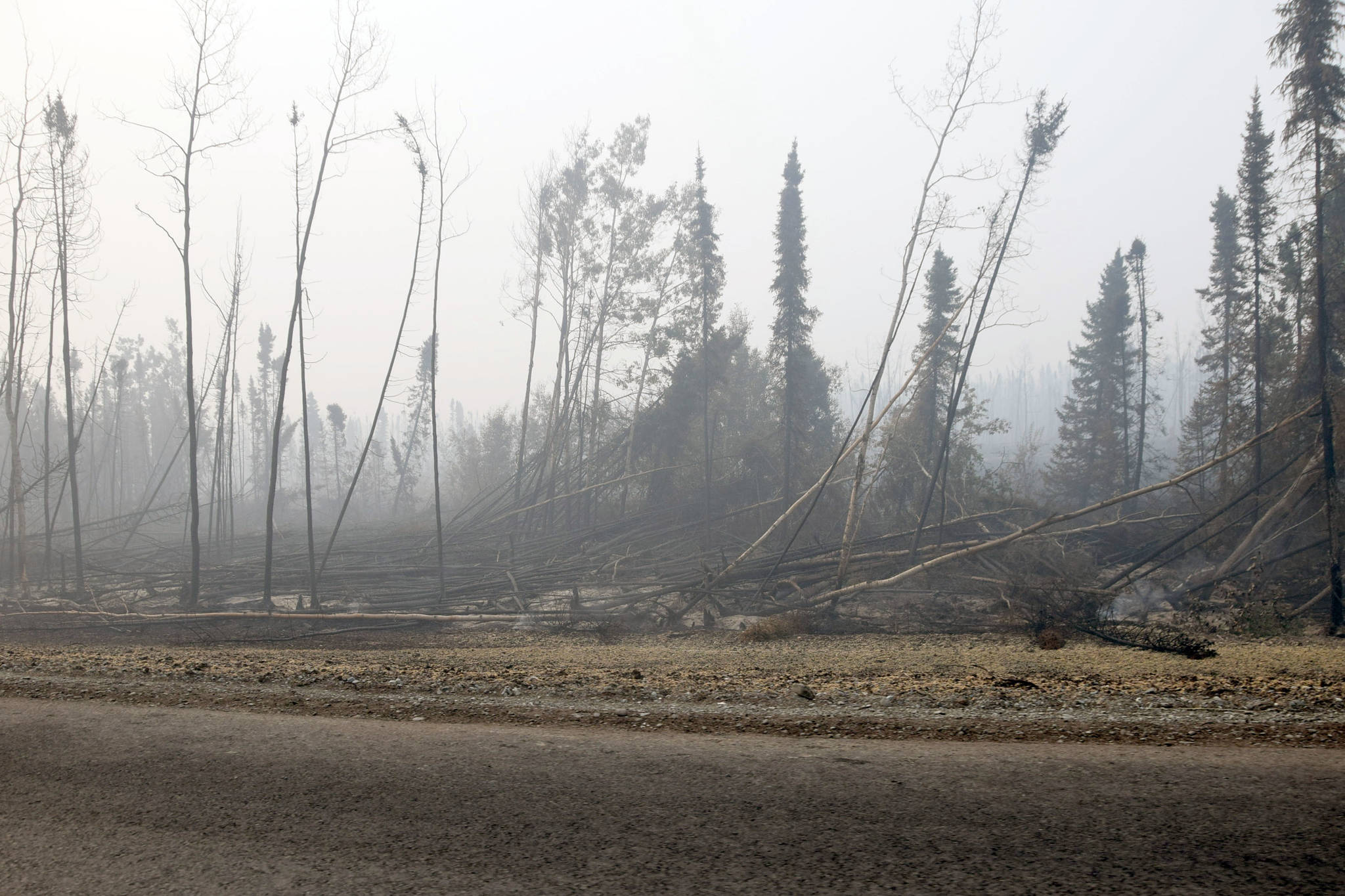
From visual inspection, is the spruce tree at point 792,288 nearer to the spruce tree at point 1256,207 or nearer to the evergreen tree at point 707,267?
the evergreen tree at point 707,267

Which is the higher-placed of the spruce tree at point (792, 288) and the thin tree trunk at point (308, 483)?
the spruce tree at point (792, 288)

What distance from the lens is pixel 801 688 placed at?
709 cm

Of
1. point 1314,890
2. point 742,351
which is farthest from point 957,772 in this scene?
point 742,351

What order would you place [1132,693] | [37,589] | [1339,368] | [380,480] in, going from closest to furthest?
[1132,693]
[1339,368]
[37,589]
[380,480]

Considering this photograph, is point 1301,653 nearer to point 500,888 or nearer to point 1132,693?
point 1132,693

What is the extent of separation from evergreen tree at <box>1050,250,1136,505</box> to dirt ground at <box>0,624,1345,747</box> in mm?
30229

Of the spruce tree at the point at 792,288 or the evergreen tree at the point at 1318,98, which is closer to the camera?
the evergreen tree at the point at 1318,98

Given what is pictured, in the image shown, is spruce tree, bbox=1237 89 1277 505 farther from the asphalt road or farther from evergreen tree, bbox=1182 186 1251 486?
the asphalt road

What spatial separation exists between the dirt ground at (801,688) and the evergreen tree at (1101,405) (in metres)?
30.2

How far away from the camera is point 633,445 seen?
34.8 metres

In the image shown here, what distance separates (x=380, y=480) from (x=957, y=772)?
82.5 m

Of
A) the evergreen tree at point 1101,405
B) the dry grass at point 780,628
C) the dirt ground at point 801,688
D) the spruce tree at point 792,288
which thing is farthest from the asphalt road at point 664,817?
the evergreen tree at point 1101,405

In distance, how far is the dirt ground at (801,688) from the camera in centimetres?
539

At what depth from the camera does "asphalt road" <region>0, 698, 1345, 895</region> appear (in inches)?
131
